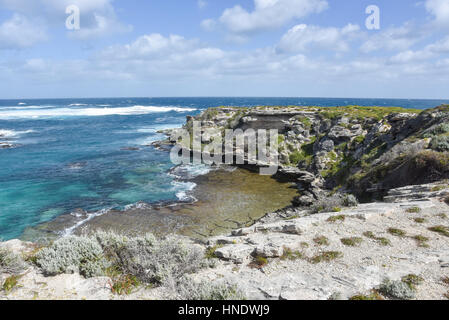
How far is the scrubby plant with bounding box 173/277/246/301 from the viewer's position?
6996mm

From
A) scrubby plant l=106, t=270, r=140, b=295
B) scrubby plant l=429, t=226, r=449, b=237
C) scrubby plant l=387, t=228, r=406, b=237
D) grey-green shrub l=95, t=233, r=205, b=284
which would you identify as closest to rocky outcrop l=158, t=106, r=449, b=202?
scrubby plant l=429, t=226, r=449, b=237

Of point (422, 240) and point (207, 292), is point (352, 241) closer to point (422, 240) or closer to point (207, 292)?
point (422, 240)

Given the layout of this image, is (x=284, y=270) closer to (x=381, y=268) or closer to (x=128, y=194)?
(x=381, y=268)

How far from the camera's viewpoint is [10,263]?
8.39 meters

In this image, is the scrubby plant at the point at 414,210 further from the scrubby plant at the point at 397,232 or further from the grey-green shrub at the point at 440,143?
the grey-green shrub at the point at 440,143

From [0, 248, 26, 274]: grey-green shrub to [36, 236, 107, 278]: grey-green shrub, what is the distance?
48 centimetres

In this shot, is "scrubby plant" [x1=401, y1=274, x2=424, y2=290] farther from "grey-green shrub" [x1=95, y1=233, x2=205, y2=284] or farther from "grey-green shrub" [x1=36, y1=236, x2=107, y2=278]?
"grey-green shrub" [x1=36, y1=236, x2=107, y2=278]

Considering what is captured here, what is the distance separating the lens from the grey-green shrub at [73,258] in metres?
8.41

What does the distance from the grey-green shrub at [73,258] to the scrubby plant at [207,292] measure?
113 inches

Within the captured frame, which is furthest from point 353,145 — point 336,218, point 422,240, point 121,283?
point 121,283

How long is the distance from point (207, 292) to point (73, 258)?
199 inches

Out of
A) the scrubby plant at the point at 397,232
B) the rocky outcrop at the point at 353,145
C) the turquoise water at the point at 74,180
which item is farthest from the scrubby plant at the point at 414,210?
the turquoise water at the point at 74,180
